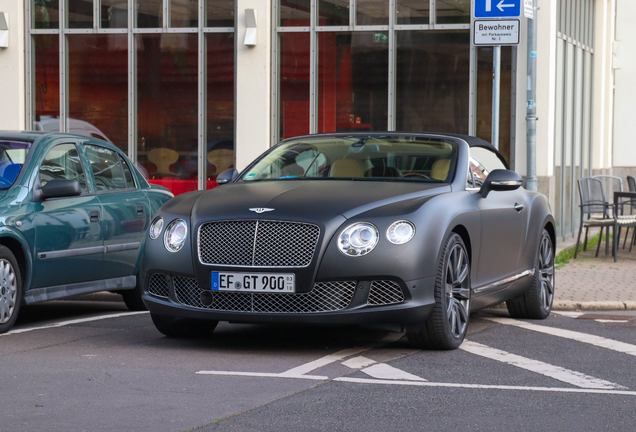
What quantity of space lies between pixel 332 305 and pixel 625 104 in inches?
724

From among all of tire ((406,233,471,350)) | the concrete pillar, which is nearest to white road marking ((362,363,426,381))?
tire ((406,233,471,350))

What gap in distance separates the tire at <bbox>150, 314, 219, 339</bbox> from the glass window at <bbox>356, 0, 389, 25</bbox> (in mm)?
9499

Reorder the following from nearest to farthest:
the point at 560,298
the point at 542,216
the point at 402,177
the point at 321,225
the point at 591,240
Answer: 1. the point at 321,225
2. the point at 402,177
3. the point at 542,216
4. the point at 560,298
5. the point at 591,240

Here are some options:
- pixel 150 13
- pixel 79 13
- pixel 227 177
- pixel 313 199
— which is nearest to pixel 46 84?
pixel 79 13

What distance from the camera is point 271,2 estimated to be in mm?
16672

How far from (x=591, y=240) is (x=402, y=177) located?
1127cm

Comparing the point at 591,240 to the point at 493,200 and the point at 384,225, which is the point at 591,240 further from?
the point at 384,225

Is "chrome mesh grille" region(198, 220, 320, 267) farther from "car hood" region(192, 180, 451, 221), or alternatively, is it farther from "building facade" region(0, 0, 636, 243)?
"building facade" region(0, 0, 636, 243)

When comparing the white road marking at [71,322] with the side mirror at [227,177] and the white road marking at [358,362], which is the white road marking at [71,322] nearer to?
the side mirror at [227,177]

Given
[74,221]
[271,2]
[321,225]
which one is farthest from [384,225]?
[271,2]

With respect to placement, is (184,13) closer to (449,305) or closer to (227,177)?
(227,177)

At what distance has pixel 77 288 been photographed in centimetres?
865

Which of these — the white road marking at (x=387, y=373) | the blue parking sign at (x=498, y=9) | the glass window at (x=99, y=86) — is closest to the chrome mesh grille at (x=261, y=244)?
the white road marking at (x=387, y=373)

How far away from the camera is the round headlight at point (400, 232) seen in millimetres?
6664
